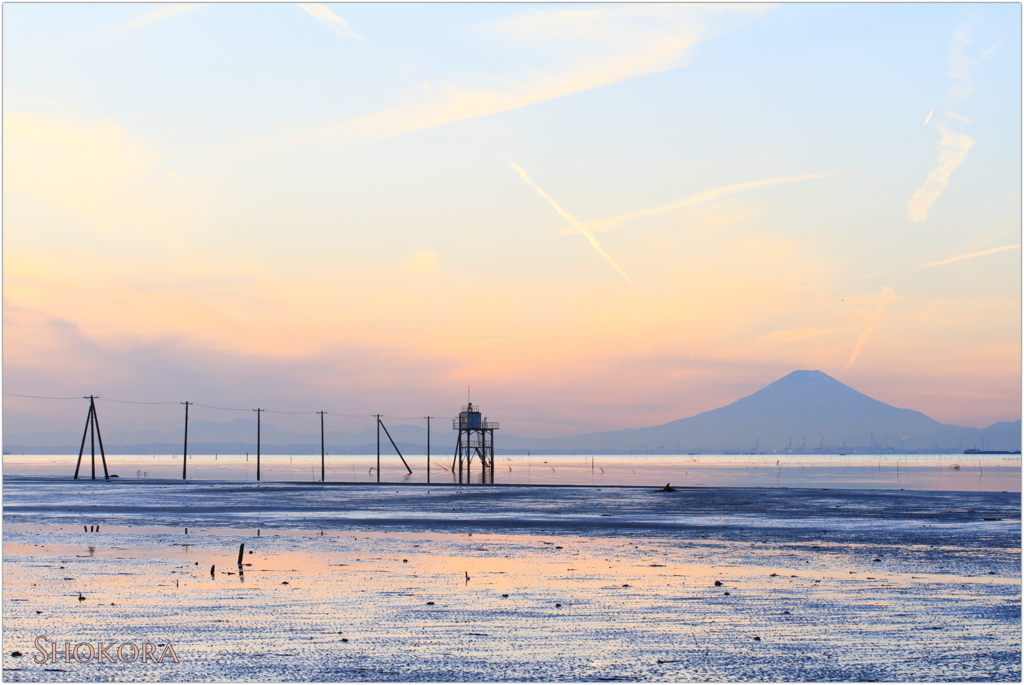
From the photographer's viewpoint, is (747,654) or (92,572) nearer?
(747,654)

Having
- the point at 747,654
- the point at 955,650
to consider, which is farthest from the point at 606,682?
the point at 955,650

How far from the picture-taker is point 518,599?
2033 centimetres

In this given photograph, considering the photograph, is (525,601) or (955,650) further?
(525,601)

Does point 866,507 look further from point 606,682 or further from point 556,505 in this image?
point 606,682

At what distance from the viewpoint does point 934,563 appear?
89.0 feet

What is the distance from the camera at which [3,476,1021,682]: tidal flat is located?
1435 cm

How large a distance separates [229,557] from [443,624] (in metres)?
12.4

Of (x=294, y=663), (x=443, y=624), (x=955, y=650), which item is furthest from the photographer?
(x=443, y=624)

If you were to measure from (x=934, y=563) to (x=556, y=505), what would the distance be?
1249 inches

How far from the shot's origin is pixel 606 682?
43.8 ft

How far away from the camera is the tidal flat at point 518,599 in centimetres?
1435

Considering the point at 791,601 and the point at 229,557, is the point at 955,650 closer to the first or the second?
the point at 791,601

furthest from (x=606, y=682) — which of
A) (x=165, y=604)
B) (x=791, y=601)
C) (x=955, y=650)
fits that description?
(x=165, y=604)

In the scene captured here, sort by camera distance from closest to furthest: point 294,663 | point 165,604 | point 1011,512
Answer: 1. point 294,663
2. point 165,604
3. point 1011,512
